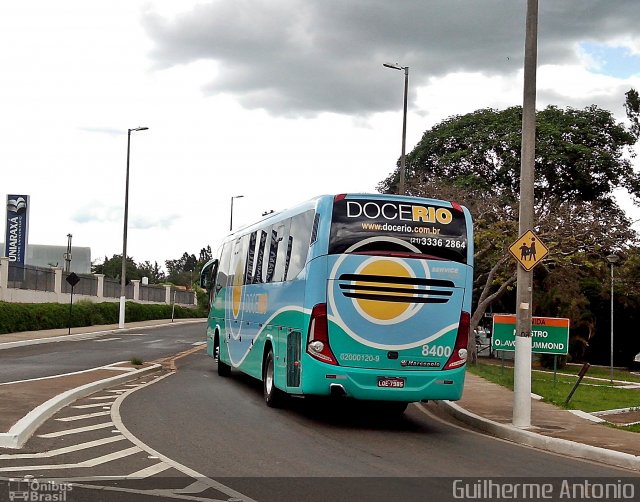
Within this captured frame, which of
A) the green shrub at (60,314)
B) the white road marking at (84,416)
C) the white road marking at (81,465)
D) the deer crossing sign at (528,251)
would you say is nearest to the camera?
the white road marking at (81,465)

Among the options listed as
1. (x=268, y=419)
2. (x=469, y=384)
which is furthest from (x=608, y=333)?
(x=268, y=419)

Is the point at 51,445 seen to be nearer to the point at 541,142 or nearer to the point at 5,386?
the point at 5,386

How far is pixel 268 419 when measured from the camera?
14266 millimetres

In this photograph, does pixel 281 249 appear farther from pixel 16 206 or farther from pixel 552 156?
pixel 16 206

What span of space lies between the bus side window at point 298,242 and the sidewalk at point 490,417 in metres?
4.05

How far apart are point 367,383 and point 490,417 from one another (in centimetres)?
304

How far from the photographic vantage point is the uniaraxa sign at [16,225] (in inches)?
1949

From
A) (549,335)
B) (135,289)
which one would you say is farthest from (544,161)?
(135,289)

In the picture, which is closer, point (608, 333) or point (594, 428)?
point (594, 428)

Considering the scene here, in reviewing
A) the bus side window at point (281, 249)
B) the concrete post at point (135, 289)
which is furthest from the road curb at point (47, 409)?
the concrete post at point (135, 289)

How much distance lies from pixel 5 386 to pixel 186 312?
192ft

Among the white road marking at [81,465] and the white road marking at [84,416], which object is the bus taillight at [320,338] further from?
the white road marking at [81,465]

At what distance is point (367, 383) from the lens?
44.4 feet

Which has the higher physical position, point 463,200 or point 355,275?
point 463,200
